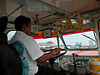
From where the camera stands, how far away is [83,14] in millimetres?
2639

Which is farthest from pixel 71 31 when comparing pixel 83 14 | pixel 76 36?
pixel 83 14

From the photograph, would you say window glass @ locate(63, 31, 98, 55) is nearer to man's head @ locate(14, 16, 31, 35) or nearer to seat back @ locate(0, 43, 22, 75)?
man's head @ locate(14, 16, 31, 35)

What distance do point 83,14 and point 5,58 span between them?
2.51 metres

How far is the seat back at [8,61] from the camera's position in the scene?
87cm

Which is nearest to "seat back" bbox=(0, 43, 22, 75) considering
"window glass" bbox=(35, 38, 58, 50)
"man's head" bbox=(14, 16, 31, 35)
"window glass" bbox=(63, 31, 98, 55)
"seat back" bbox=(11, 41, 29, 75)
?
"seat back" bbox=(11, 41, 29, 75)

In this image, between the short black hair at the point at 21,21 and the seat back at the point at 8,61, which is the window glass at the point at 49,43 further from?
the seat back at the point at 8,61

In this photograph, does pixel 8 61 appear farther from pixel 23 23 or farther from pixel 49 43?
pixel 49 43

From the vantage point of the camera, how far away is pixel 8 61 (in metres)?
0.88

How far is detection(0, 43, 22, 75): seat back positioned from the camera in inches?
34.1

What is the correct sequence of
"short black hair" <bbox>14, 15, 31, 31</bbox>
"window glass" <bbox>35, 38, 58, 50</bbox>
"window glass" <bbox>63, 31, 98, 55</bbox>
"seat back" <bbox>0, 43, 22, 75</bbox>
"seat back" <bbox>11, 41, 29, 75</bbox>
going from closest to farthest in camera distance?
"seat back" <bbox>0, 43, 22, 75</bbox> → "seat back" <bbox>11, 41, 29, 75</bbox> → "short black hair" <bbox>14, 15, 31, 31</bbox> → "window glass" <bbox>63, 31, 98, 55</bbox> → "window glass" <bbox>35, 38, 58, 50</bbox>

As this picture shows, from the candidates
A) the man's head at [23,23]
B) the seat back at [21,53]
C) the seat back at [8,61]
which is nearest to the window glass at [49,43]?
the man's head at [23,23]

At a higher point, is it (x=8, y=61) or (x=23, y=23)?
(x=23, y=23)

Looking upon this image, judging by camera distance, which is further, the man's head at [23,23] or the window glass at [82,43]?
the window glass at [82,43]

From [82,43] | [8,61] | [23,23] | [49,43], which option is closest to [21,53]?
[8,61]
